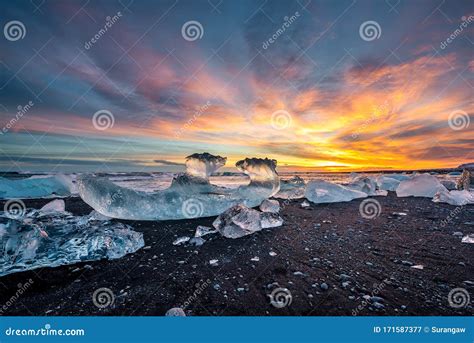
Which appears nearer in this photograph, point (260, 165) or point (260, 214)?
point (260, 214)

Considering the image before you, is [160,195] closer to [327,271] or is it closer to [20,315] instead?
[20,315]

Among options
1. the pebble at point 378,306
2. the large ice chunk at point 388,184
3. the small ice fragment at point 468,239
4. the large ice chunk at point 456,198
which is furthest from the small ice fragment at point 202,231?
the large ice chunk at point 388,184

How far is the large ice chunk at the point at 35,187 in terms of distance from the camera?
8.03m

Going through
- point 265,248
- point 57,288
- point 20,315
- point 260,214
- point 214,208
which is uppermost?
point 214,208

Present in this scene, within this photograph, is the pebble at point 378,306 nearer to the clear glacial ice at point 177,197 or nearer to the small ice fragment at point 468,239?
the small ice fragment at point 468,239

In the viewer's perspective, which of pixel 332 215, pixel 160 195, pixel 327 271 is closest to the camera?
pixel 327 271

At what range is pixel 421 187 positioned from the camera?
8.02 m

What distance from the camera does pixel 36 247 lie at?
2555 millimetres

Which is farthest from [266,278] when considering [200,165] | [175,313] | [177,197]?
[200,165]

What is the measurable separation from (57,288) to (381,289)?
323 cm

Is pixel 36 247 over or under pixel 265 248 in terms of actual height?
under

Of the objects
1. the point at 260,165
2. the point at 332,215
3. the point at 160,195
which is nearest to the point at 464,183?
the point at 332,215

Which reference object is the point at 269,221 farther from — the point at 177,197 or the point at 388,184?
the point at 388,184

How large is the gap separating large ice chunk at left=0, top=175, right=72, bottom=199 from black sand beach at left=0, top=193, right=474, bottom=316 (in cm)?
807
